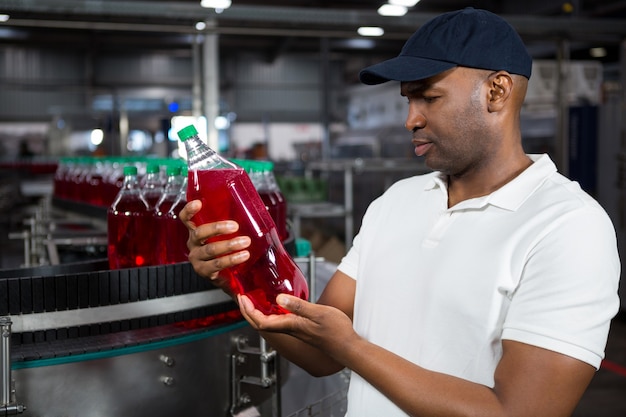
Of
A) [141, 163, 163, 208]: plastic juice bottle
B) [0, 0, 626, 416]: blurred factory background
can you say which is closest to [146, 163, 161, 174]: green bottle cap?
[141, 163, 163, 208]: plastic juice bottle

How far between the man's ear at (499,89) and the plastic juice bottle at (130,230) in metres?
0.87

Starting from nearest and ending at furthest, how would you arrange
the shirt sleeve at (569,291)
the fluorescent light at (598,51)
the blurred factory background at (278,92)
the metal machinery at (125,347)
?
1. the shirt sleeve at (569,291)
2. the metal machinery at (125,347)
3. the blurred factory background at (278,92)
4. the fluorescent light at (598,51)

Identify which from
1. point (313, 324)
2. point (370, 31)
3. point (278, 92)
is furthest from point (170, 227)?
point (278, 92)

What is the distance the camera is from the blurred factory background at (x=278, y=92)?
3.70 meters

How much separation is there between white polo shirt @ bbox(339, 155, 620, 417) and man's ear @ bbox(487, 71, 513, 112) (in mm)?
125

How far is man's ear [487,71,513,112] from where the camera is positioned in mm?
Answer: 1035

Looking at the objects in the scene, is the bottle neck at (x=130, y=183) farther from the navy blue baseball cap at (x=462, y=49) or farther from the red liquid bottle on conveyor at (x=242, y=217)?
the navy blue baseball cap at (x=462, y=49)

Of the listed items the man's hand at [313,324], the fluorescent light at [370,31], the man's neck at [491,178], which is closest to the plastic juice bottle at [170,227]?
the man's hand at [313,324]

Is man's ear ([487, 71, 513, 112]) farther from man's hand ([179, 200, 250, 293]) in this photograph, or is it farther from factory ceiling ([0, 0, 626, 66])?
factory ceiling ([0, 0, 626, 66])

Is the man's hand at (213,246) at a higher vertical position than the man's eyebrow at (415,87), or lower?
lower

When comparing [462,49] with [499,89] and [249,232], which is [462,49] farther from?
[249,232]

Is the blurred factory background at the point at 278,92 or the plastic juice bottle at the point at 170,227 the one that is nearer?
the plastic juice bottle at the point at 170,227

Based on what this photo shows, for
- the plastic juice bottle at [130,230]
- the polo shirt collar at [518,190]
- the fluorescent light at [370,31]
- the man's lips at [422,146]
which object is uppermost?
the fluorescent light at [370,31]

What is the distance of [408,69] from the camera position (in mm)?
1033
